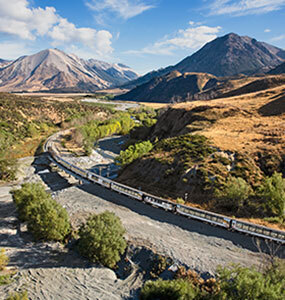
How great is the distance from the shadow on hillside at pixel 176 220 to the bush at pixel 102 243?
5.84 metres

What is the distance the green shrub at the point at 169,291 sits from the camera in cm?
1212

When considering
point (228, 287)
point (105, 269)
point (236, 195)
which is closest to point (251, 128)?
point (236, 195)

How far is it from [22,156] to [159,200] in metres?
50.6

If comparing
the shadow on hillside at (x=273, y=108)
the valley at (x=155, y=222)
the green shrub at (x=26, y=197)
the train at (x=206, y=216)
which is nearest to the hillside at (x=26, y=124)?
the valley at (x=155, y=222)

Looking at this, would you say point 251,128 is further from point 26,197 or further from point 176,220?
point 26,197

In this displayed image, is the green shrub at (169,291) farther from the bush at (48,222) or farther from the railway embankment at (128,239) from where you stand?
the bush at (48,222)

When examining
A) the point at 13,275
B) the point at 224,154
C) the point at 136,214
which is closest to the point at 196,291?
the point at 136,214

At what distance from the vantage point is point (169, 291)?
41.6 ft

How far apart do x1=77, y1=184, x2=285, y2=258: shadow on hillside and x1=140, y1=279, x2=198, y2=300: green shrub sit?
7.04 m

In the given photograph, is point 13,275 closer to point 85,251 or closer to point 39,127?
point 85,251

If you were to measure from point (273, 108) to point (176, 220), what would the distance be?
49553 mm

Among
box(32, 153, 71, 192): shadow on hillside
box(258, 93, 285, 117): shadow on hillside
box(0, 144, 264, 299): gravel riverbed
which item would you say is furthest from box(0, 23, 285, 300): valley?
box(258, 93, 285, 117): shadow on hillside

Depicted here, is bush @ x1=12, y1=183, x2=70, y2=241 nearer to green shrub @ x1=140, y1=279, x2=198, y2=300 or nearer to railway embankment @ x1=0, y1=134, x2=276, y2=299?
railway embankment @ x1=0, y1=134, x2=276, y2=299

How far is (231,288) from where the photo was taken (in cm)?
1091
